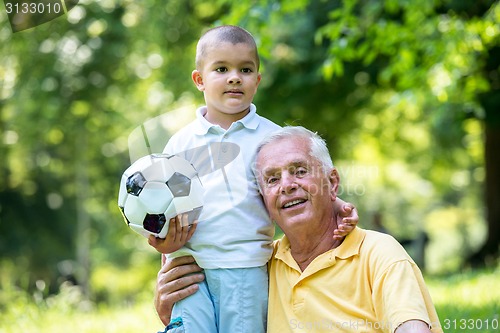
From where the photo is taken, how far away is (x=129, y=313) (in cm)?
686

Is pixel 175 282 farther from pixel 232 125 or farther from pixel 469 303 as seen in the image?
pixel 469 303

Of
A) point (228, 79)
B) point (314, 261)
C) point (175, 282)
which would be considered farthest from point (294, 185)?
point (175, 282)

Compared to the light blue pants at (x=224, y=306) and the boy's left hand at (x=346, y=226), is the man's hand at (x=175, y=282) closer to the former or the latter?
the light blue pants at (x=224, y=306)

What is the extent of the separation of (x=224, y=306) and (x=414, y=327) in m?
0.83

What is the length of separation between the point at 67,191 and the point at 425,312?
1661cm

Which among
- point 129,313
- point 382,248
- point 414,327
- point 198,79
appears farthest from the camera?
point 129,313

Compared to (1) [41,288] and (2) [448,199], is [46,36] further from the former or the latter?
(2) [448,199]

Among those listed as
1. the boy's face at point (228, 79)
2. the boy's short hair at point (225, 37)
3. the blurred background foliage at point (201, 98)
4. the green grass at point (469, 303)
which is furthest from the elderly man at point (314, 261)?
the green grass at point (469, 303)

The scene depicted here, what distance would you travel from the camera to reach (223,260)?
3002 millimetres

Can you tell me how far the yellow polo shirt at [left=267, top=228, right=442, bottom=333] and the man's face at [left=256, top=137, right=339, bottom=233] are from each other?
0.17 metres

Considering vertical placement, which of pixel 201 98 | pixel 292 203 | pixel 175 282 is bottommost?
pixel 175 282

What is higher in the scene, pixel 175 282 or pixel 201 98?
pixel 201 98

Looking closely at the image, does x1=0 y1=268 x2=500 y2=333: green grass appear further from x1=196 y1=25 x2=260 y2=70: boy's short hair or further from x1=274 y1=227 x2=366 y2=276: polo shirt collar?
x1=196 y1=25 x2=260 y2=70: boy's short hair

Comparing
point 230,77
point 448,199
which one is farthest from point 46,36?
point 448,199
